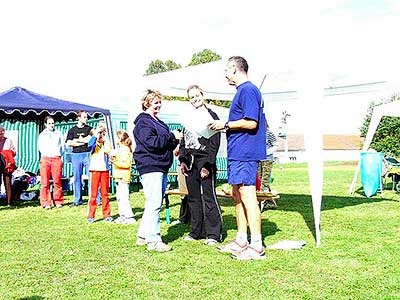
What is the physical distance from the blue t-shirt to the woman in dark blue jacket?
0.79 m

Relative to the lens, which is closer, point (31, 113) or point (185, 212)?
point (185, 212)

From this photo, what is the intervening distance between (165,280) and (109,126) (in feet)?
25.5

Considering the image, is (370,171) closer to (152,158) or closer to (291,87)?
(291,87)

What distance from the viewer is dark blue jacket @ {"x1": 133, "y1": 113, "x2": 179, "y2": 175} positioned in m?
5.48

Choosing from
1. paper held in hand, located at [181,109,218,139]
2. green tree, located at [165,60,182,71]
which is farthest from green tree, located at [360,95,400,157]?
paper held in hand, located at [181,109,218,139]

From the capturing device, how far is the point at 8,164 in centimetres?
1036

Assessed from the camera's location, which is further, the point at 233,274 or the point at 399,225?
the point at 399,225

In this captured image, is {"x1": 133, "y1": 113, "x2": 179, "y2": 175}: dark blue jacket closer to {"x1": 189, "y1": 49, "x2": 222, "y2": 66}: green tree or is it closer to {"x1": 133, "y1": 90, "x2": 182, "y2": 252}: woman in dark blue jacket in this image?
{"x1": 133, "y1": 90, "x2": 182, "y2": 252}: woman in dark blue jacket

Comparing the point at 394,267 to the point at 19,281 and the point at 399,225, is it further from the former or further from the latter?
the point at 19,281

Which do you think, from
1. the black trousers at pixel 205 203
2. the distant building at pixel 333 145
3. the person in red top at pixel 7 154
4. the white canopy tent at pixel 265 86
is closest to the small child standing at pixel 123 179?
the black trousers at pixel 205 203

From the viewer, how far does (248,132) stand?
198 inches

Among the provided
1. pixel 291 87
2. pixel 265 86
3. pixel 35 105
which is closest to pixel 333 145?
pixel 291 87

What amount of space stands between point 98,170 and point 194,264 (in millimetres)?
3216

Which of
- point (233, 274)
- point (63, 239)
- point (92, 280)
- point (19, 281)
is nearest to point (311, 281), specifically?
point (233, 274)
